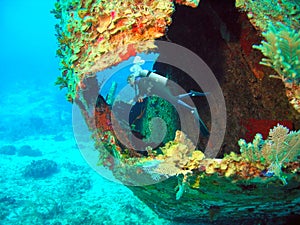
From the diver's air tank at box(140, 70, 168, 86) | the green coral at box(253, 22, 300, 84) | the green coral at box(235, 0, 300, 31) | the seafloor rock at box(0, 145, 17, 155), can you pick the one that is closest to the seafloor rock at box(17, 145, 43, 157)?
the seafloor rock at box(0, 145, 17, 155)

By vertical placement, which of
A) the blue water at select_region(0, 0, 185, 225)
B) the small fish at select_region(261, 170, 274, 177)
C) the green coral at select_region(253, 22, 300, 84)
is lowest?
the small fish at select_region(261, 170, 274, 177)

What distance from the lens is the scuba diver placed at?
3.49 metres

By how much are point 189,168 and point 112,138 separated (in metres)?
0.91

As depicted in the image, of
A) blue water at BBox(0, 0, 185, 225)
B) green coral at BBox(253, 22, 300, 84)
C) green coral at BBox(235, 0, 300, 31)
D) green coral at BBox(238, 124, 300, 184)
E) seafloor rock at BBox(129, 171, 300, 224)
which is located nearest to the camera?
green coral at BBox(253, 22, 300, 84)

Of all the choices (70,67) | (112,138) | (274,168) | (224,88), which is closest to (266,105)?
(224,88)

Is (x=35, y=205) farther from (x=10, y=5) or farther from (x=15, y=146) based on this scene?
(x=10, y=5)

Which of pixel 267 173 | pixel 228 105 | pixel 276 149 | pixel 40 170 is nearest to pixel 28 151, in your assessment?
pixel 40 170

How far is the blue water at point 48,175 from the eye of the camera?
7.04 meters

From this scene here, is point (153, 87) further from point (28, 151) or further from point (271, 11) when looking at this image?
point (28, 151)

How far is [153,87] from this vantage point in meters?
3.77

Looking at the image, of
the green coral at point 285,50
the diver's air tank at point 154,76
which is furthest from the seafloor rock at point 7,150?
the green coral at point 285,50

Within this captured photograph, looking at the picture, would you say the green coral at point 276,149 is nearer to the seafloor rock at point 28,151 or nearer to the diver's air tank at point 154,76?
the diver's air tank at point 154,76

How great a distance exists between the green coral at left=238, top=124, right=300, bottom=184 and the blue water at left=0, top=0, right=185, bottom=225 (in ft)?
16.4

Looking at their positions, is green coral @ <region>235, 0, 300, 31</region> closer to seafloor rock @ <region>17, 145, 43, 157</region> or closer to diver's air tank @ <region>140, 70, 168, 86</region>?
diver's air tank @ <region>140, 70, 168, 86</region>
